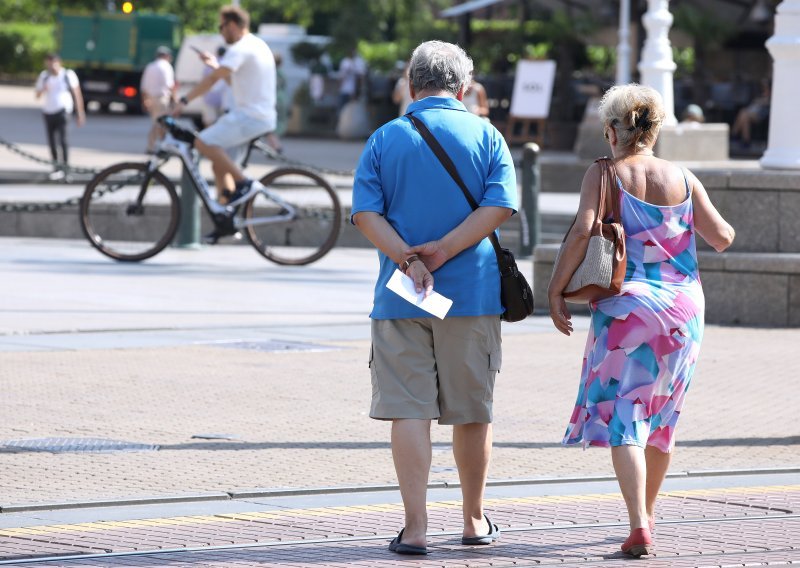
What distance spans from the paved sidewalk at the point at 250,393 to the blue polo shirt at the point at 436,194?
1.41m

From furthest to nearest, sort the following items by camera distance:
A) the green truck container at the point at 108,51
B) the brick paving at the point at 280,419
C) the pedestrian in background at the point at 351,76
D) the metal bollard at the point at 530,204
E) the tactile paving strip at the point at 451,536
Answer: the green truck container at the point at 108,51
the pedestrian in background at the point at 351,76
the metal bollard at the point at 530,204
the brick paving at the point at 280,419
the tactile paving strip at the point at 451,536

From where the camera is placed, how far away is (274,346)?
1033 centimetres

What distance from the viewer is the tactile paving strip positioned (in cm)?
545

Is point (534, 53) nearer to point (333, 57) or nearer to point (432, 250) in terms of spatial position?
point (333, 57)

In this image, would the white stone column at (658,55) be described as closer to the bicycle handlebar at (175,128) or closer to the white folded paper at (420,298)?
the bicycle handlebar at (175,128)

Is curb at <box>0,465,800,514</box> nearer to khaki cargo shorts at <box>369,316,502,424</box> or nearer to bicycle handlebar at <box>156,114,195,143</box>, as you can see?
khaki cargo shorts at <box>369,316,502,424</box>

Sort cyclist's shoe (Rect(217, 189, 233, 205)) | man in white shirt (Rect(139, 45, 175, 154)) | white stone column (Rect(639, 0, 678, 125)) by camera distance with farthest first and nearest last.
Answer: man in white shirt (Rect(139, 45, 175, 154)), white stone column (Rect(639, 0, 678, 125)), cyclist's shoe (Rect(217, 189, 233, 205))

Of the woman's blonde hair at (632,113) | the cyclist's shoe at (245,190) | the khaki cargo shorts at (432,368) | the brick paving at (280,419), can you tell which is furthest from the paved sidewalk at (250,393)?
the woman's blonde hair at (632,113)

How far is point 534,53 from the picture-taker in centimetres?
3916

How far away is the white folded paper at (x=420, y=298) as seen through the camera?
534cm

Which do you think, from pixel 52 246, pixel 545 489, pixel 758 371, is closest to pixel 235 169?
pixel 52 246

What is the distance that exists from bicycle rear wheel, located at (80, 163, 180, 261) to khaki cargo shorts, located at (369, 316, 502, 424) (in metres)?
8.59

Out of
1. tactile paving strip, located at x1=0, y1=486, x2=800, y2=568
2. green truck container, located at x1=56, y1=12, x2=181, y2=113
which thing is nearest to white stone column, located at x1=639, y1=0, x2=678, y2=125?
tactile paving strip, located at x1=0, y1=486, x2=800, y2=568

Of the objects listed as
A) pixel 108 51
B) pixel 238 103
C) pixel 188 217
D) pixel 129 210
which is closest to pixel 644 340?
pixel 238 103
